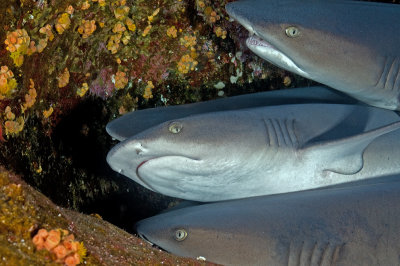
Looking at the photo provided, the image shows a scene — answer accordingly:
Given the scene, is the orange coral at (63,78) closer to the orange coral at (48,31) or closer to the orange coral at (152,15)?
the orange coral at (48,31)

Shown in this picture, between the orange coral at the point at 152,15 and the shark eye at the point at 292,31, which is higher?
the orange coral at the point at 152,15

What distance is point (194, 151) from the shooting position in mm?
2082

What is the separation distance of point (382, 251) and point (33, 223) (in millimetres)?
1610

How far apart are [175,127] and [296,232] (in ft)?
2.66

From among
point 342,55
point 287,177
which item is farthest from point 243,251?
point 342,55

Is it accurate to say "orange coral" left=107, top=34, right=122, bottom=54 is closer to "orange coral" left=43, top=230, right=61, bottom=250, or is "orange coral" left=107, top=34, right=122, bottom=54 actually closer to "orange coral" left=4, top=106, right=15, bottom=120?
"orange coral" left=4, top=106, right=15, bottom=120

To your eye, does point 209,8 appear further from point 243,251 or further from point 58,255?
point 58,255

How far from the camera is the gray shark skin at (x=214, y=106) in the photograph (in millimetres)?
2477

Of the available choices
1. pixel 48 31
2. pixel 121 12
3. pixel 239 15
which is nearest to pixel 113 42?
pixel 121 12

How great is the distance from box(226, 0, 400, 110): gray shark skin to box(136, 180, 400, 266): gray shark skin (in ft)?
2.75

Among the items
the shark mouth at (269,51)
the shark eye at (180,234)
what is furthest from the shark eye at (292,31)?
the shark eye at (180,234)

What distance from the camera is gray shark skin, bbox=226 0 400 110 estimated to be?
8.16 feet

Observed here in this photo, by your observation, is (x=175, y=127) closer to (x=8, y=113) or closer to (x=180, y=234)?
(x=180, y=234)

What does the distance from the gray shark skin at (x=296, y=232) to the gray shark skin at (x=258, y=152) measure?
8.6 inches
